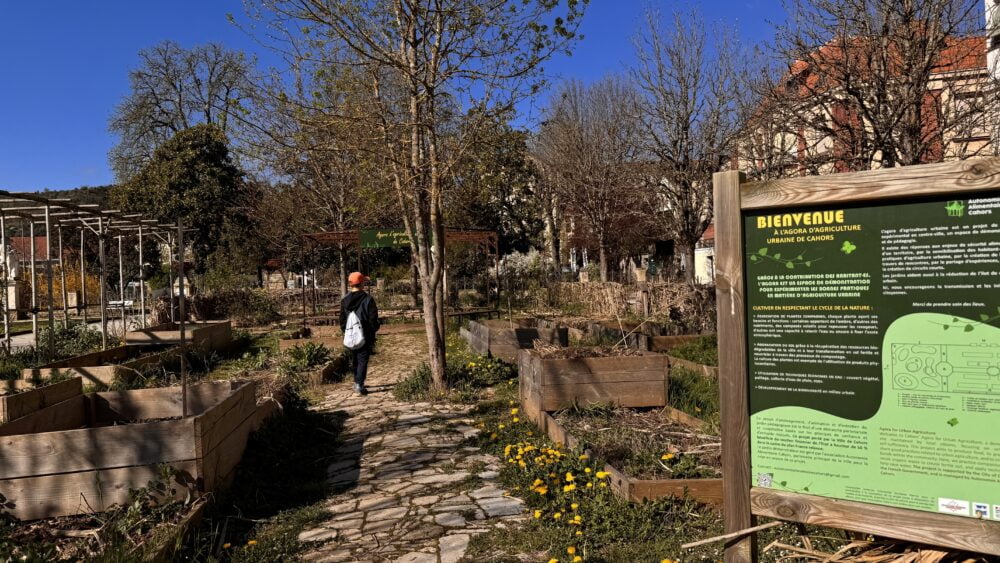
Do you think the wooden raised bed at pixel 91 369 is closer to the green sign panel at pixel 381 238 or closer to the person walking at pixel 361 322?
the person walking at pixel 361 322

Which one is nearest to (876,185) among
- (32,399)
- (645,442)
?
(645,442)

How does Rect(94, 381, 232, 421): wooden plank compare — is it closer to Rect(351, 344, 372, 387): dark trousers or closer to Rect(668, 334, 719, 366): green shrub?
Rect(351, 344, 372, 387): dark trousers

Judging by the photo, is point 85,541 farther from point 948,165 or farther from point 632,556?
point 948,165

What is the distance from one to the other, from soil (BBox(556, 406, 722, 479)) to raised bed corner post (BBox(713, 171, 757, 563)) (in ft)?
6.19

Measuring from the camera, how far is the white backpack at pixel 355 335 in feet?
30.4

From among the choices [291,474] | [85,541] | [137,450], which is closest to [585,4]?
[291,474]

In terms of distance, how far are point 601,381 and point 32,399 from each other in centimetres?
536

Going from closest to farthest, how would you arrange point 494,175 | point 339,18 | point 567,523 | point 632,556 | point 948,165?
1. point 948,165
2. point 632,556
3. point 567,523
4. point 339,18
5. point 494,175

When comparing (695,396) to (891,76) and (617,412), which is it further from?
(891,76)

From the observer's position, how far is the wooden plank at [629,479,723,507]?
441 centimetres

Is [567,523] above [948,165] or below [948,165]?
below

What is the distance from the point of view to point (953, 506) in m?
2.31

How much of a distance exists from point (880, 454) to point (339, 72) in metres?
7.83

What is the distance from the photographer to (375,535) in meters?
4.40
